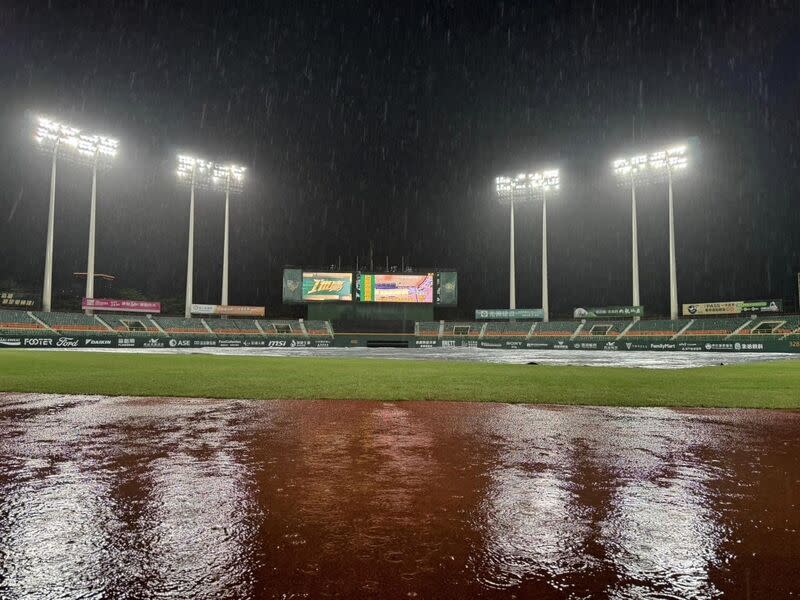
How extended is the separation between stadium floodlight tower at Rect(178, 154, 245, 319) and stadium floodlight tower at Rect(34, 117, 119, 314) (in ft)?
20.7

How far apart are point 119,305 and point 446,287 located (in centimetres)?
3247

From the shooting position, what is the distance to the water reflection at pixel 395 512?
1798 millimetres

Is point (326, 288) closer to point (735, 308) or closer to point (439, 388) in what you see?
point (735, 308)

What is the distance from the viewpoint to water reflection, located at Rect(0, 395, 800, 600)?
70.8 inches

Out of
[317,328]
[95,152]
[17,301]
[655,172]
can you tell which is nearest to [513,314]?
[655,172]

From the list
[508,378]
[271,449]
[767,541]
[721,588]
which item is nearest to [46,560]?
[271,449]

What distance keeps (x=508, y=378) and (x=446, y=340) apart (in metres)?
37.3

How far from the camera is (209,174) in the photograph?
45781 mm

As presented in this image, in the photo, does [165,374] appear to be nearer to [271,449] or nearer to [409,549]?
[271,449]

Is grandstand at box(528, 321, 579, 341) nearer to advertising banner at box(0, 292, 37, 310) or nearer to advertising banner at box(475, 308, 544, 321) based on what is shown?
advertising banner at box(475, 308, 544, 321)

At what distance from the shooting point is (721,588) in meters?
1.74

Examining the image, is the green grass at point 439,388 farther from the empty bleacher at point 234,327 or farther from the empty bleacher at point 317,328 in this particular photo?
the empty bleacher at point 317,328

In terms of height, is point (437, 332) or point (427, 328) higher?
point (427, 328)

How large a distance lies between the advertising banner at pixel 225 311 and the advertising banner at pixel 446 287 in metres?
19.5
